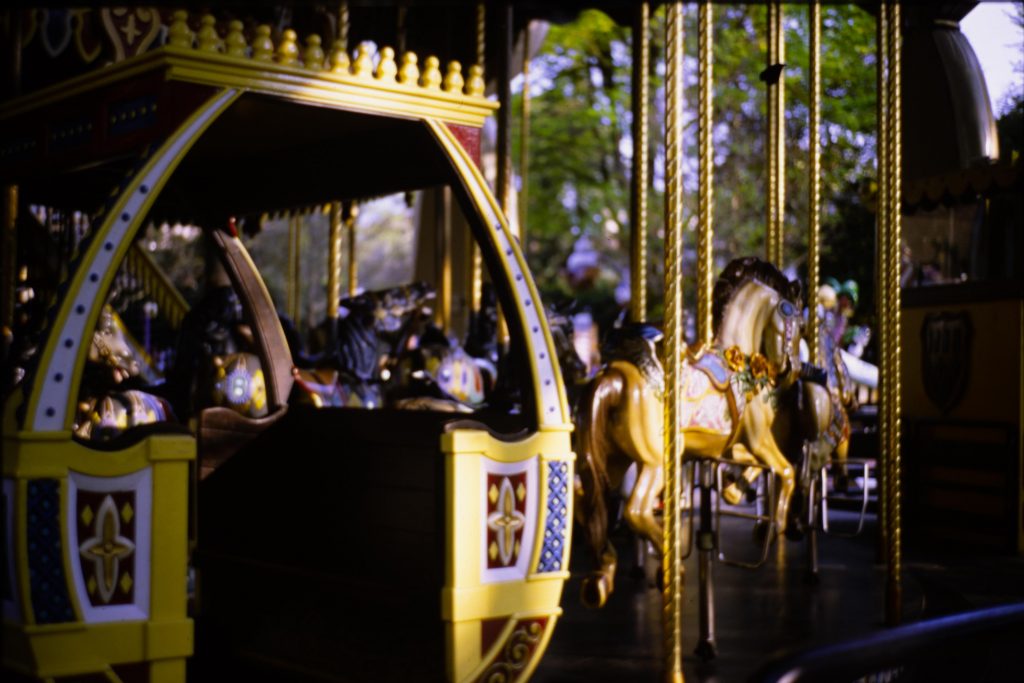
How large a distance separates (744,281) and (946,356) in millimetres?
3335

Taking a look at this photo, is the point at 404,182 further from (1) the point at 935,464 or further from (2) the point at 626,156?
(2) the point at 626,156

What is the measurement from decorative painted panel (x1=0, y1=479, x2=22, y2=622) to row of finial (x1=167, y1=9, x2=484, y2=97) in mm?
1471

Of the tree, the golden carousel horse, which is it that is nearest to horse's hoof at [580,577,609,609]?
the golden carousel horse

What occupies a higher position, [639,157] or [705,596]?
[639,157]

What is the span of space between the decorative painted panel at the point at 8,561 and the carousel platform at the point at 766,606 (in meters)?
1.82

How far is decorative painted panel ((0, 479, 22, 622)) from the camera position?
10.8 ft

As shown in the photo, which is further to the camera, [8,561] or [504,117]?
[504,117]

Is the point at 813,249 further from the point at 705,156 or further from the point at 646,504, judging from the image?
the point at 646,504

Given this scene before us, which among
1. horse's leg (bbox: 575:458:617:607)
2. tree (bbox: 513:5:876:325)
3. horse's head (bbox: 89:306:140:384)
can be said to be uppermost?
tree (bbox: 513:5:876:325)

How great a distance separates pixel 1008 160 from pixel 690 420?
4.33 metres

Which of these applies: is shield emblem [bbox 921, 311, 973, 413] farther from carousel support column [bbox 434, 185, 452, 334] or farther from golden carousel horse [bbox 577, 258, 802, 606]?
carousel support column [bbox 434, 185, 452, 334]

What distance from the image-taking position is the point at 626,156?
21656mm

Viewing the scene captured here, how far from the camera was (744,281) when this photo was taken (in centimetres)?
650

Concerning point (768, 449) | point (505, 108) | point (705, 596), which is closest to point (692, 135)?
point (505, 108)
